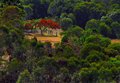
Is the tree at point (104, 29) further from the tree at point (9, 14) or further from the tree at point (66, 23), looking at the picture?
the tree at point (9, 14)

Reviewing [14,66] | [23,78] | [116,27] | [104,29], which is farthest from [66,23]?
[23,78]

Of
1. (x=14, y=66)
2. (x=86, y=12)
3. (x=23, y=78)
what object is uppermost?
(x=86, y=12)

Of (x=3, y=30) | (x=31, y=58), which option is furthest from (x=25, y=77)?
(x=3, y=30)

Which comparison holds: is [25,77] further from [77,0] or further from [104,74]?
[77,0]

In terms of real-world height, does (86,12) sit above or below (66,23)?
above

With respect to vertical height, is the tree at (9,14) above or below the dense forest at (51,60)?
above

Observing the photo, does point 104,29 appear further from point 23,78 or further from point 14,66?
point 23,78

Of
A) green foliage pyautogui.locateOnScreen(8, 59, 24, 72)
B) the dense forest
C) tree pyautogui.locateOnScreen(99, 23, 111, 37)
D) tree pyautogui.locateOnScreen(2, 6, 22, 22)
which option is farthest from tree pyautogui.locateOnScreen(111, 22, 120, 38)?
green foliage pyautogui.locateOnScreen(8, 59, 24, 72)

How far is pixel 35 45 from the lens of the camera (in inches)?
930

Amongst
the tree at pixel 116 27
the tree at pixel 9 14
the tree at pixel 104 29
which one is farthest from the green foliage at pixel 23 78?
the tree at pixel 116 27

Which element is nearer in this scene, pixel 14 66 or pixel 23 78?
pixel 23 78

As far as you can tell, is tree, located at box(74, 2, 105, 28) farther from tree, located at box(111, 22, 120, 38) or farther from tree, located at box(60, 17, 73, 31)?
tree, located at box(111, 22, 120, 38)

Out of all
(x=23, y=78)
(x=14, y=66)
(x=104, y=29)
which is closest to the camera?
(x=23, y=78)

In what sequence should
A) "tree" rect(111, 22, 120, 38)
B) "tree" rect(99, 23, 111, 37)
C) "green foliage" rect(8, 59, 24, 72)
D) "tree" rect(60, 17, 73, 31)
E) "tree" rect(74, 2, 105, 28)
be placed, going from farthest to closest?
"tree" rect(74, 2, 105, 28)
"tree" rect(60, 17, 73, 31)
"tree" rect(111, 22, 120, 38)
"tree" rect(99, 23, 111, 37)
"green foliage" rect(8, 59, 24, 72)
